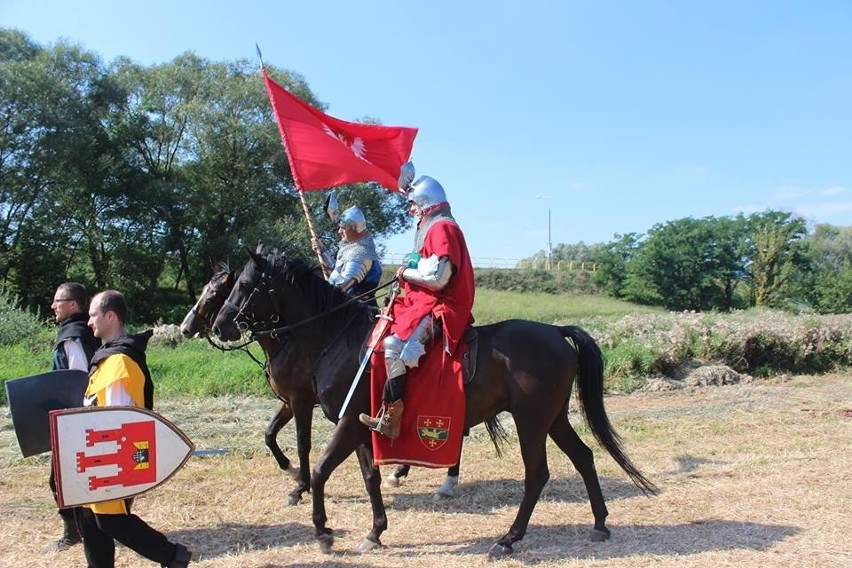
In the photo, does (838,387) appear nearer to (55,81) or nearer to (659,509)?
(659,509)

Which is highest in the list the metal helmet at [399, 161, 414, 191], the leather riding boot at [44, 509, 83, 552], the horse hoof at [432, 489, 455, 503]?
the metal helmet at [399, 161, 414, 191]

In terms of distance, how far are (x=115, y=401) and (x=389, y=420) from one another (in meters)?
1.85

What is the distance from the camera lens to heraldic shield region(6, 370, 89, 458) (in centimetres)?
405

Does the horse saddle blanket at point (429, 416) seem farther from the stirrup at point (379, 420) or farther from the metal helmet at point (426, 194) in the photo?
the metal helmet at point (426, 194)

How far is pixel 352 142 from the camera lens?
274 inches

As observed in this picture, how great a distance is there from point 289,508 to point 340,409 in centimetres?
138

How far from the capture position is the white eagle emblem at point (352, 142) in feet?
22.7

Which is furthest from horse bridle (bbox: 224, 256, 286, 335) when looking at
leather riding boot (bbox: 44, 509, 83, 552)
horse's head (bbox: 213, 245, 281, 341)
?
leather riding boot (bbox: 44, 509, 83, 552)

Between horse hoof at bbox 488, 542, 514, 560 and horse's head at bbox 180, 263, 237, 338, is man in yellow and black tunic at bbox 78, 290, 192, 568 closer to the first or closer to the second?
horse's head at bbox 180, 263, 237, 338

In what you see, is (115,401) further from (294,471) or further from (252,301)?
(294,471)

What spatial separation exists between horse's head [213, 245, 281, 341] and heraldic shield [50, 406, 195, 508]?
5.49 ft

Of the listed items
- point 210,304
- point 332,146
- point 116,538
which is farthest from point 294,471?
point 332,146

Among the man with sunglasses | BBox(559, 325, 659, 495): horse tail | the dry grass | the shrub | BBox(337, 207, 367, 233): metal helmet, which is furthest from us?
the shrub

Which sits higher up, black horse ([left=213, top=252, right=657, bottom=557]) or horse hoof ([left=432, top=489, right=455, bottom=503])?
black horse ([left=213, top=252, right=657, bottom=557])
